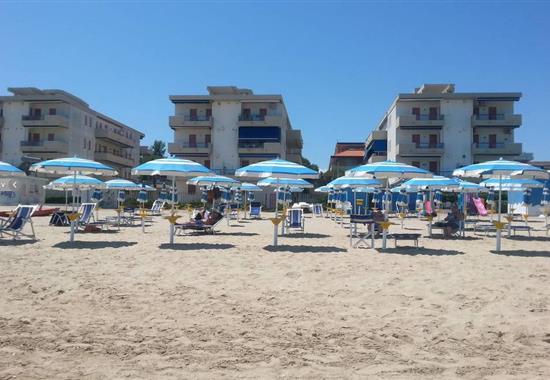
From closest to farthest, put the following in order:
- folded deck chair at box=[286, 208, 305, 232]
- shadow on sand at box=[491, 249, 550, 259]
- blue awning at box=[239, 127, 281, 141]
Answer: shadow on sand at box=[491, 249, 550, 259]
folded deck chair at box=[286, 208, 305, 232]
blue awning at box=[239, 127, 281, 141]

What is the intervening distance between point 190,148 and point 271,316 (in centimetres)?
4693

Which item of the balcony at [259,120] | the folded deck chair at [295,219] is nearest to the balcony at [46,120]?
the balcony at [259,120]

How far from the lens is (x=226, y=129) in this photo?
167ft

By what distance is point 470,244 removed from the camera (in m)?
12.7

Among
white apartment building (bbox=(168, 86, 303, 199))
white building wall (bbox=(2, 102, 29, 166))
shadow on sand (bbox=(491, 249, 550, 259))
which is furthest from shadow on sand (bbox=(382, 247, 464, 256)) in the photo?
white building wall (bbox=(2, 102, 29, 166))

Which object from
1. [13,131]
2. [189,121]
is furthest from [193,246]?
[13,131]

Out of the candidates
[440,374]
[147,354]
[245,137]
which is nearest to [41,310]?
[147,354]

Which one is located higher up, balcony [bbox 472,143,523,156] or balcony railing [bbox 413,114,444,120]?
balcony railing [bbox 413,114,444,120]

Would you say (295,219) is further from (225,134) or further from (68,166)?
(225,134)

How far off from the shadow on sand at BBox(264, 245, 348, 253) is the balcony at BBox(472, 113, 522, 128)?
42.5 meters

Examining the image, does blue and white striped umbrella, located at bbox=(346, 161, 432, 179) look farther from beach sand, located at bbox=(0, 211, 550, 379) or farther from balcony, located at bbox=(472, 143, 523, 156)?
balcony, located at bbox=(472, 143, 523, 156)

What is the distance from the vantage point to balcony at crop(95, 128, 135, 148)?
59.2 meters

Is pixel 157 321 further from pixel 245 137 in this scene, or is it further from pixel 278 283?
pixel 245 137

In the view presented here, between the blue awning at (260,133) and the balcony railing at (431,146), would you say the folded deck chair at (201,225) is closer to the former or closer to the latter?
the blue awning at (260,133)
